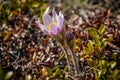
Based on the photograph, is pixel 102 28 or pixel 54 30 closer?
pixel 54 30

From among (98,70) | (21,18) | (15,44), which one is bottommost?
(98,70)

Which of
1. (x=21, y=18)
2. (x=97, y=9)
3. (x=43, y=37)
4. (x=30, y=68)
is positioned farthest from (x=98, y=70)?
(x=97, y=9)

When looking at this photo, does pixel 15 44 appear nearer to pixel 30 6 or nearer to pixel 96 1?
pixel 30 6

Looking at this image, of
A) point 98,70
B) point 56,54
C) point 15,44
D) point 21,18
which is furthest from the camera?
point 21,18

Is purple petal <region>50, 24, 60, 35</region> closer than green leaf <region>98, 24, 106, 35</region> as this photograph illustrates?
Yes

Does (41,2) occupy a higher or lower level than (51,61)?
higher

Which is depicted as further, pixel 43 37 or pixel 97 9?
pixel 97 9

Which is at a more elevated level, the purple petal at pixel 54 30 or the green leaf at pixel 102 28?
Answer: the purple petal at pixel 54 30

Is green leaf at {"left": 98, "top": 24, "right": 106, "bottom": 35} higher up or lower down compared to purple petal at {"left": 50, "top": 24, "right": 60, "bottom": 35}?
lower down

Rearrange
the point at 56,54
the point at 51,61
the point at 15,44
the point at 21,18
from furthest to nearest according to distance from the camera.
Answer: the point at 21,18, the point at 15,44, the point at 56,54, the point at 51,61

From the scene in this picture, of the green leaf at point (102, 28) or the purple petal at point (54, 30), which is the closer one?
the purple petal at point (54, 30)
